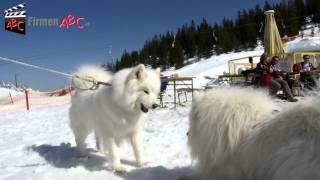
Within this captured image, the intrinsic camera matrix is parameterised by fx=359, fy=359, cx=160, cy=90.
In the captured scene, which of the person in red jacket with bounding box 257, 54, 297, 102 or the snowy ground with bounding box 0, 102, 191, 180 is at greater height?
the person in red jacket with bounding box 257, 54, 297, 102

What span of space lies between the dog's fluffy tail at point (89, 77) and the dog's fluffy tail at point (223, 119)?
6.77ft

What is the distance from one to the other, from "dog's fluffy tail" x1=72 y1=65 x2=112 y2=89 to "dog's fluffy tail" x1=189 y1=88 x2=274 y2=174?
6.77 feet

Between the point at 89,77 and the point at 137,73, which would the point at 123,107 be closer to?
the point at 137,73

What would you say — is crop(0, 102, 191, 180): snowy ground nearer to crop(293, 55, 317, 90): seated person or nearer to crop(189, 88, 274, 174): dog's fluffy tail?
crop(189, 88, 274, 174): dog's fluffy tail

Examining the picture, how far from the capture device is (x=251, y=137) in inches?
100

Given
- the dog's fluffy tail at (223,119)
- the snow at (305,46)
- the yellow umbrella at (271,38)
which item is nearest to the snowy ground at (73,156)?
the dog's fluffy tail at (223,119)

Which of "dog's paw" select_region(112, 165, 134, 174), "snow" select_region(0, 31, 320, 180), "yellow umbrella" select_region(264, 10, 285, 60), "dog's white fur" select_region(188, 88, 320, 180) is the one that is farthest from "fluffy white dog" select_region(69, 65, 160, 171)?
"yellow umbrella" select_region(264, 10, 285, 60)

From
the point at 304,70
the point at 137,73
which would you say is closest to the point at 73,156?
the point at 137,73

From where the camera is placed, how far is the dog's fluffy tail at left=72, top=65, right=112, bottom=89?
15.9ft

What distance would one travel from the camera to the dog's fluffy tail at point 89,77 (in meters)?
4.84

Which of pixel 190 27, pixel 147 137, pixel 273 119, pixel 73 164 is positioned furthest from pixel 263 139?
pixel 190 27

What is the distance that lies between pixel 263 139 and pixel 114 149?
2.15m

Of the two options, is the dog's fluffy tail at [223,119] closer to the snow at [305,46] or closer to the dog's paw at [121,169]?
the dog's paw at [121,169]

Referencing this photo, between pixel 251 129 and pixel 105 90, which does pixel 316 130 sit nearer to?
pixel 251 129
